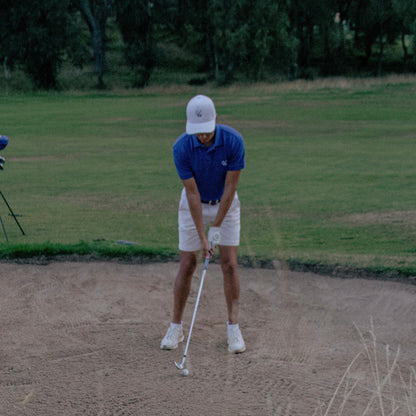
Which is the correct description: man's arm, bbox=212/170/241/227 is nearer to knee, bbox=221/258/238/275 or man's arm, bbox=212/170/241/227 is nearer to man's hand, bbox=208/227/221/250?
man's hand, bbox=208/227/221/250

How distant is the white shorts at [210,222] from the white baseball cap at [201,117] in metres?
0.65

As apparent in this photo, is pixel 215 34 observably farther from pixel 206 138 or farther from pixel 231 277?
pixel 206 138

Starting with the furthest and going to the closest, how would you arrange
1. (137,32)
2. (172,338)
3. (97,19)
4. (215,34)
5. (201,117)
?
(137,32) < (97,19) < (215,34) < (172,338) < (201,117)

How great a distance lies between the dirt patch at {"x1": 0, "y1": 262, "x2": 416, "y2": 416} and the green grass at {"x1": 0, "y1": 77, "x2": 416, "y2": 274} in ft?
2.89

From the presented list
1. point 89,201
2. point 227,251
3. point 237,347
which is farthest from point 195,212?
point 89,201

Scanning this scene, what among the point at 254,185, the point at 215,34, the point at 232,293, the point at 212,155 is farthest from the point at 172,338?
the point at 215,34

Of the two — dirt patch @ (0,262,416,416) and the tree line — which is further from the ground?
the tree line

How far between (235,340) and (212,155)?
150 cm

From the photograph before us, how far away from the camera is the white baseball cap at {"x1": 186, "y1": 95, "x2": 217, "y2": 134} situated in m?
4.97

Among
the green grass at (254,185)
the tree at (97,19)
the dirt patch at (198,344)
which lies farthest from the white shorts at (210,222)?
the tree at (97,19)

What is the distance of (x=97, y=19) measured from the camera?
58.6m

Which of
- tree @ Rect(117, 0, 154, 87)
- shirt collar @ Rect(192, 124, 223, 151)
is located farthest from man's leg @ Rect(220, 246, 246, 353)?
tree @ Rect(117, 0, 154, 87)

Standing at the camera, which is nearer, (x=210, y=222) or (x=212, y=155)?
(x=212, y=155)

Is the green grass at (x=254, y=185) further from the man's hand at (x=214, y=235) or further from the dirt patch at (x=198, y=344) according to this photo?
the man's hand at (x=214, y=235)
